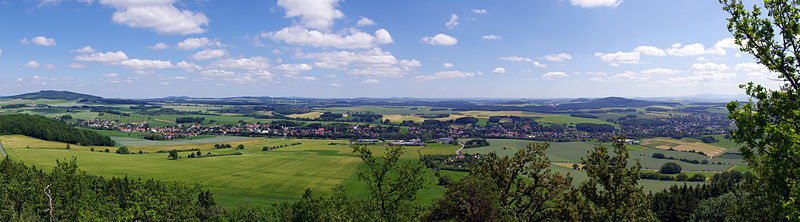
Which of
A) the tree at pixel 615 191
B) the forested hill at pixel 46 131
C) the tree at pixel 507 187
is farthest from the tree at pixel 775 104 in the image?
the forested hill at pixel 46 131

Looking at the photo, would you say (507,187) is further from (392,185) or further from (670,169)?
(670,169)

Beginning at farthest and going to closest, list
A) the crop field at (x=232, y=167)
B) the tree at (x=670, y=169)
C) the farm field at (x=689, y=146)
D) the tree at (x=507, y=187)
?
the farm field at (x=689, y=146) → the tree at (x=670, y=169) → the crop field at (x=232, y=167) → the tree at (x=507, y=187)

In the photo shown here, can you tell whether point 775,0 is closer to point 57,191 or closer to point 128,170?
point 57,191

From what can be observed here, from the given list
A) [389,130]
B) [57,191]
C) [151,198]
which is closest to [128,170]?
[57,191]

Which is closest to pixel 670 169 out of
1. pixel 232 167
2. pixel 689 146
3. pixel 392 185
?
pixel 689 146

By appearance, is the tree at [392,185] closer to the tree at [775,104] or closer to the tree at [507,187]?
the tree at [507,187]

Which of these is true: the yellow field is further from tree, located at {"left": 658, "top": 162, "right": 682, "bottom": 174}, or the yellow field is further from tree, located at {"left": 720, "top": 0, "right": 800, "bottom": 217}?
tree, located at {"left": 720, "top": 0, "right": 800, "bottom": 217}
